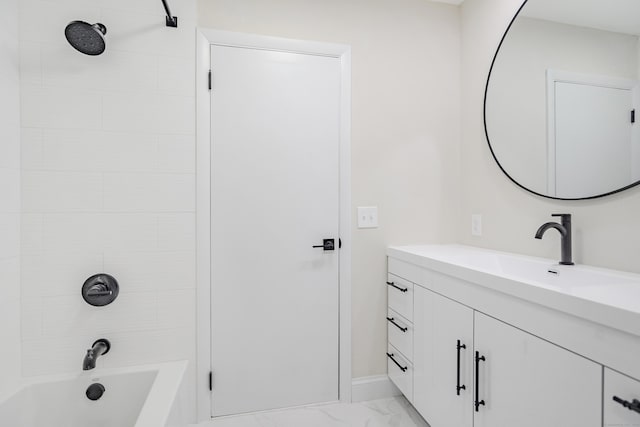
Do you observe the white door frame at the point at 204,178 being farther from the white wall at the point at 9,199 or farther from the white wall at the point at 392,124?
the white wall at the point at 9,199

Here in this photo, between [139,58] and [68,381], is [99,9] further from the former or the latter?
[68,381]

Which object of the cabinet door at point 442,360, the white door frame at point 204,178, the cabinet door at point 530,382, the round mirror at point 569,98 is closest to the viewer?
the cabinet door at point 530,382

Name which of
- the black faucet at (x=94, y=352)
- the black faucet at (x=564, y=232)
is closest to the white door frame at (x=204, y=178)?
the black faucet at (x=94, y=352)

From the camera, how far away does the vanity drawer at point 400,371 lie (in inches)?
68.0

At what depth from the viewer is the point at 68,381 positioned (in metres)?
1.46

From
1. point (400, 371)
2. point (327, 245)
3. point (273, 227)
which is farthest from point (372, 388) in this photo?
point (273, 227)

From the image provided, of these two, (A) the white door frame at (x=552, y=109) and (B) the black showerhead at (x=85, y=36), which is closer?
(B) the black showerhead at (x=85, y=36)

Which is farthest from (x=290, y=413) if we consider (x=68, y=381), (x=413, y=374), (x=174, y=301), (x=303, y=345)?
(x=68, y=381)

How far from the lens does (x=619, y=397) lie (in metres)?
0.78

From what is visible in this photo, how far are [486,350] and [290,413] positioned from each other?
119cm

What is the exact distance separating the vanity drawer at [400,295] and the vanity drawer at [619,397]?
94cm

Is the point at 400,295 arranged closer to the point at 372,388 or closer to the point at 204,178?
the point at 372,388

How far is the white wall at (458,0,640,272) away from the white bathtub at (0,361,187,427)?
5.98 ft

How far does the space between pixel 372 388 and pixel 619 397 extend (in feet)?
4.57
